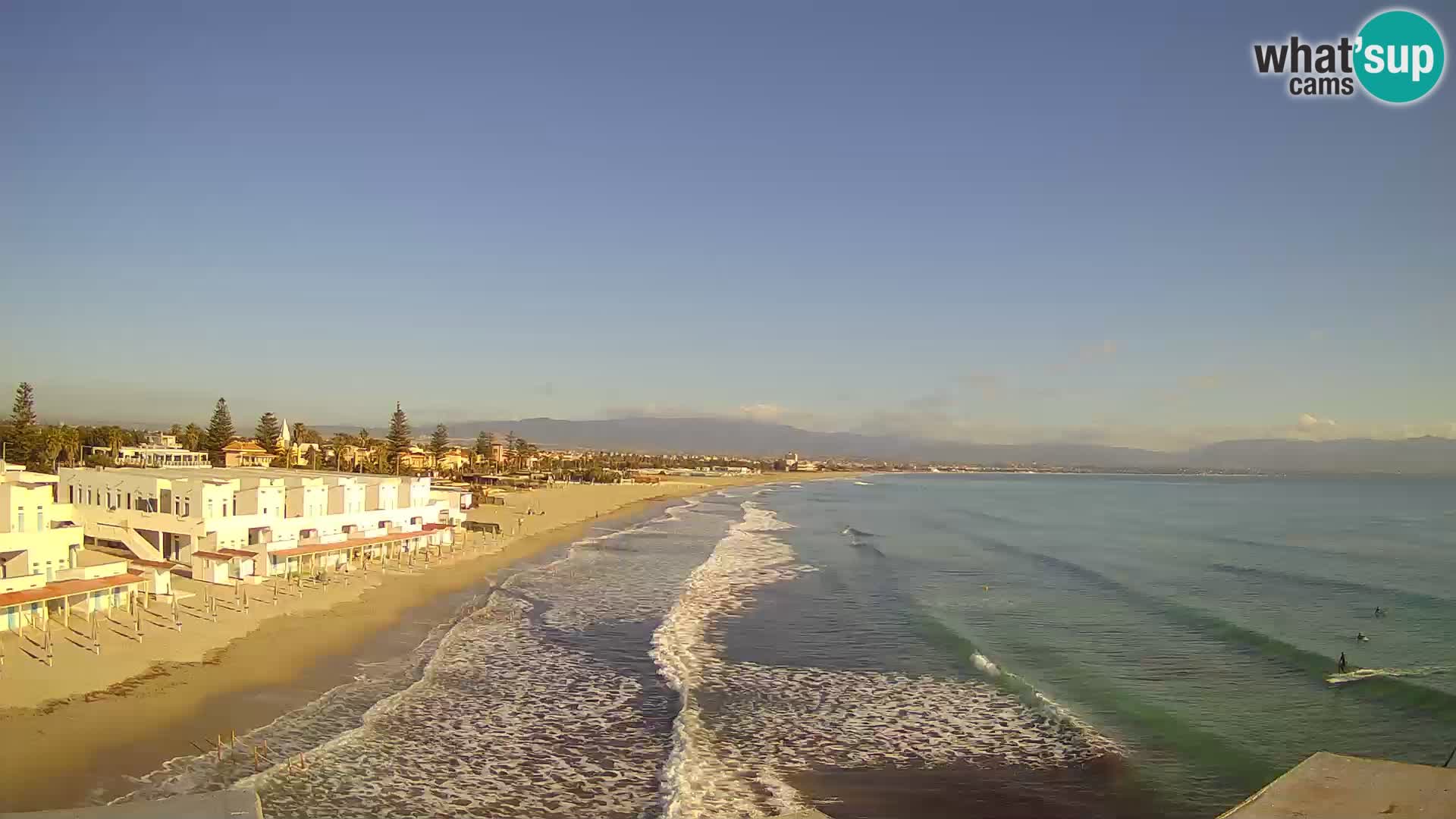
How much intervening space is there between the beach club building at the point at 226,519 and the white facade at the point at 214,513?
3cm

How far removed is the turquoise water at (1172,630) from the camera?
1684cm

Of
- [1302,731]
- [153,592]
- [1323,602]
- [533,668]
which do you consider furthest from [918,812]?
[1323,602]

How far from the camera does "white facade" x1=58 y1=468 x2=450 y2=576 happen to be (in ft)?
94.8

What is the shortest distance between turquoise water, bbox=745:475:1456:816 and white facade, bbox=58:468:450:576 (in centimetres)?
1744

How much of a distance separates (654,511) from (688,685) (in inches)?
2226

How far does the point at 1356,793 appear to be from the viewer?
32.6 ft

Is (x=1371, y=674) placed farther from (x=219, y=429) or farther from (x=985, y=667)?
(x=219, y=429)

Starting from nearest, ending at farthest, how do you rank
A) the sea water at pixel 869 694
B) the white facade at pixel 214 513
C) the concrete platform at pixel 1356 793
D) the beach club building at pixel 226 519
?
the concrete platform at pixel 1356 793 < the sea water at pixel 869 694 < the beach club building at pixel 226 519 < the white facade at pixel 214 513

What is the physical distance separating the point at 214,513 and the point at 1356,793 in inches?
1223

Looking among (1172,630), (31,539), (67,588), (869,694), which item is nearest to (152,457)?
(31,539)

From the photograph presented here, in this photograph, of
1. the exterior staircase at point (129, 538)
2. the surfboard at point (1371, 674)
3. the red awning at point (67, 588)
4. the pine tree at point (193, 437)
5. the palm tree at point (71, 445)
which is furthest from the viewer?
the pine tree at point (193, 437)

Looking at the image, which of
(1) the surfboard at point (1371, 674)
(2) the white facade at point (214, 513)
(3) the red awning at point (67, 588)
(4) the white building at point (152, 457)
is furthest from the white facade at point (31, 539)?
(1) the surfboard at point (1371, 674)

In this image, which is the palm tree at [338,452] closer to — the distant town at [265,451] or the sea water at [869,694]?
the distant town at [265,451]

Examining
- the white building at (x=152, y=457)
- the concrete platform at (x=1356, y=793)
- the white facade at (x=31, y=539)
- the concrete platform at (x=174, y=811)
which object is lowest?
the concrete platform at (x=174, y=811)
